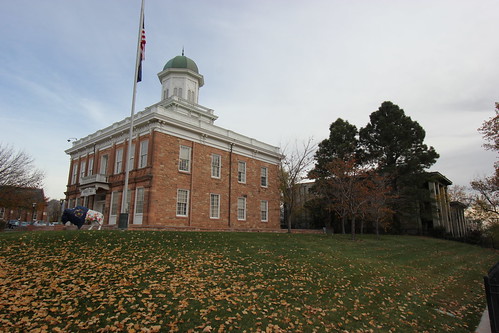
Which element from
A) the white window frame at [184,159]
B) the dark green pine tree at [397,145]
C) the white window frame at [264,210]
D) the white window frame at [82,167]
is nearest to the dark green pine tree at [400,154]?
the dark green pine tree at [397,145]

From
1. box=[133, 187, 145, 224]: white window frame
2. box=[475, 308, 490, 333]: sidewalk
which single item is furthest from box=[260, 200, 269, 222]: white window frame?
box=[475, 308, 490, 333]: sidewalk

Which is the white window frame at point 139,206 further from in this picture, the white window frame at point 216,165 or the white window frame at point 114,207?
the white window frame at point 216,165

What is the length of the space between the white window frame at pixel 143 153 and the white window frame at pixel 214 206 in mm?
6187

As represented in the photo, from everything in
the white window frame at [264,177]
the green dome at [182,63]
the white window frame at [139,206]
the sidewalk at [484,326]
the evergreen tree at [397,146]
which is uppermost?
the green dome at [182,63]

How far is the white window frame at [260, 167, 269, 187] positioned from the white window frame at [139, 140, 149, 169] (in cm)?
1264

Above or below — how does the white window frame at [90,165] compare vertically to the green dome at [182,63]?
below

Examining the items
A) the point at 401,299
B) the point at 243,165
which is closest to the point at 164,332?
A: the point at 401,299

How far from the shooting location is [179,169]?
2520 centimetres

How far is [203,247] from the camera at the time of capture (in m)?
13.4

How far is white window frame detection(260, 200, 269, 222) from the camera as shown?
32522mm

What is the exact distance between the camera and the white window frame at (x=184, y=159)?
83.7 ft

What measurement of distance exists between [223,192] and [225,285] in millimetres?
19964

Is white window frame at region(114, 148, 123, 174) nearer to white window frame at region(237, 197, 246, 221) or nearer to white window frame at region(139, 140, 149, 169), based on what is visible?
white window frame at region(139, 140, 149, 169)

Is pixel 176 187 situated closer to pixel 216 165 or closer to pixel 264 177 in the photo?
pixel 216 165
